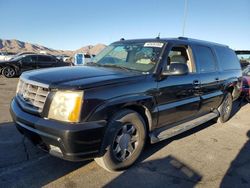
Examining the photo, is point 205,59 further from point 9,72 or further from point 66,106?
point 9,72

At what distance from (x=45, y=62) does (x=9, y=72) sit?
249 cm

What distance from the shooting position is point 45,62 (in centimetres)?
1775

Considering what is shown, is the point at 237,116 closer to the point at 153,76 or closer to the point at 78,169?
the point at 153,76

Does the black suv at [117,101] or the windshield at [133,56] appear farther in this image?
the windshield at [133,56]

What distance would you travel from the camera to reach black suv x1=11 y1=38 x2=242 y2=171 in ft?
10.5

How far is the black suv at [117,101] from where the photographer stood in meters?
3.20

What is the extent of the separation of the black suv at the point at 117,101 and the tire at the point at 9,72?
12.2 meters

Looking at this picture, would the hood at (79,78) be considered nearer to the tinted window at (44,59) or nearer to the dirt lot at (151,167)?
the dirt lot at (151,167)

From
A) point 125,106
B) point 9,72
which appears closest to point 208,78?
point 125,106

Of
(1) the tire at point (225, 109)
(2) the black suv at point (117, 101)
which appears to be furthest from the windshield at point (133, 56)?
(1) the tire at point (225, 109)

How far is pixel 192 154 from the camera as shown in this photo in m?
4.61

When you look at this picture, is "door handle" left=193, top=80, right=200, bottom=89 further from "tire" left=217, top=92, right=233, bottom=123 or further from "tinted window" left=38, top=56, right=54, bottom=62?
"tinted window" left=38, top=56, right=54, bottom=62

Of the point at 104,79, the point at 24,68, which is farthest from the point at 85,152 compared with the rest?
the point at 24,68

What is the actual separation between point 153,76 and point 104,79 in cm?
92
